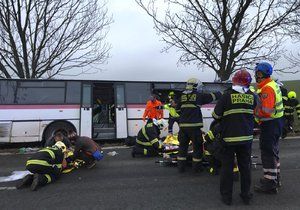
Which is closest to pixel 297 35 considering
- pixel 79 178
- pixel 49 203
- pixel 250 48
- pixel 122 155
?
pixel 250 48

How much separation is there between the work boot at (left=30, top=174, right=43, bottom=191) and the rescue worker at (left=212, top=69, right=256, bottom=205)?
3278mm

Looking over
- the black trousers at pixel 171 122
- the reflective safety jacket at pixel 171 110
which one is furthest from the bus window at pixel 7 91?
the black trousers at pixel 171 122

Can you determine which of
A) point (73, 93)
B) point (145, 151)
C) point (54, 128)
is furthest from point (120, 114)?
point (145, 151)

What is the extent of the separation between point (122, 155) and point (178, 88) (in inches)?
232

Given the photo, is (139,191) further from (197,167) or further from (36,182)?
(36,182)

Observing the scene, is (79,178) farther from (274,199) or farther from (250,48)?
(250,48)

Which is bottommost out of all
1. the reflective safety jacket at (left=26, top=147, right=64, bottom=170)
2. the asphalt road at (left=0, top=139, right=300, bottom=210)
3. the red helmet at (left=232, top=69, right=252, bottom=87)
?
the asphalt road at (left=0, top=139, right=300, bottom=210)

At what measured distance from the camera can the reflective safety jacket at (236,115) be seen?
654cm

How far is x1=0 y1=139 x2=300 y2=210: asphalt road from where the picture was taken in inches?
259

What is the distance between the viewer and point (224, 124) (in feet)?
22.0

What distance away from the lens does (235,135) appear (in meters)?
6.53

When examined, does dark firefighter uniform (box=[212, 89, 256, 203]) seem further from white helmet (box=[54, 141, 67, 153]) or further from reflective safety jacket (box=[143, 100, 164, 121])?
reflective safety jacket (box=[143, 100, 164, 121])

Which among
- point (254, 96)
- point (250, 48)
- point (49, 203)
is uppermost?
point (250, 48)

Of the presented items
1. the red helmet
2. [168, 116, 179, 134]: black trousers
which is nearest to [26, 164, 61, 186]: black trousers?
the red helmet
